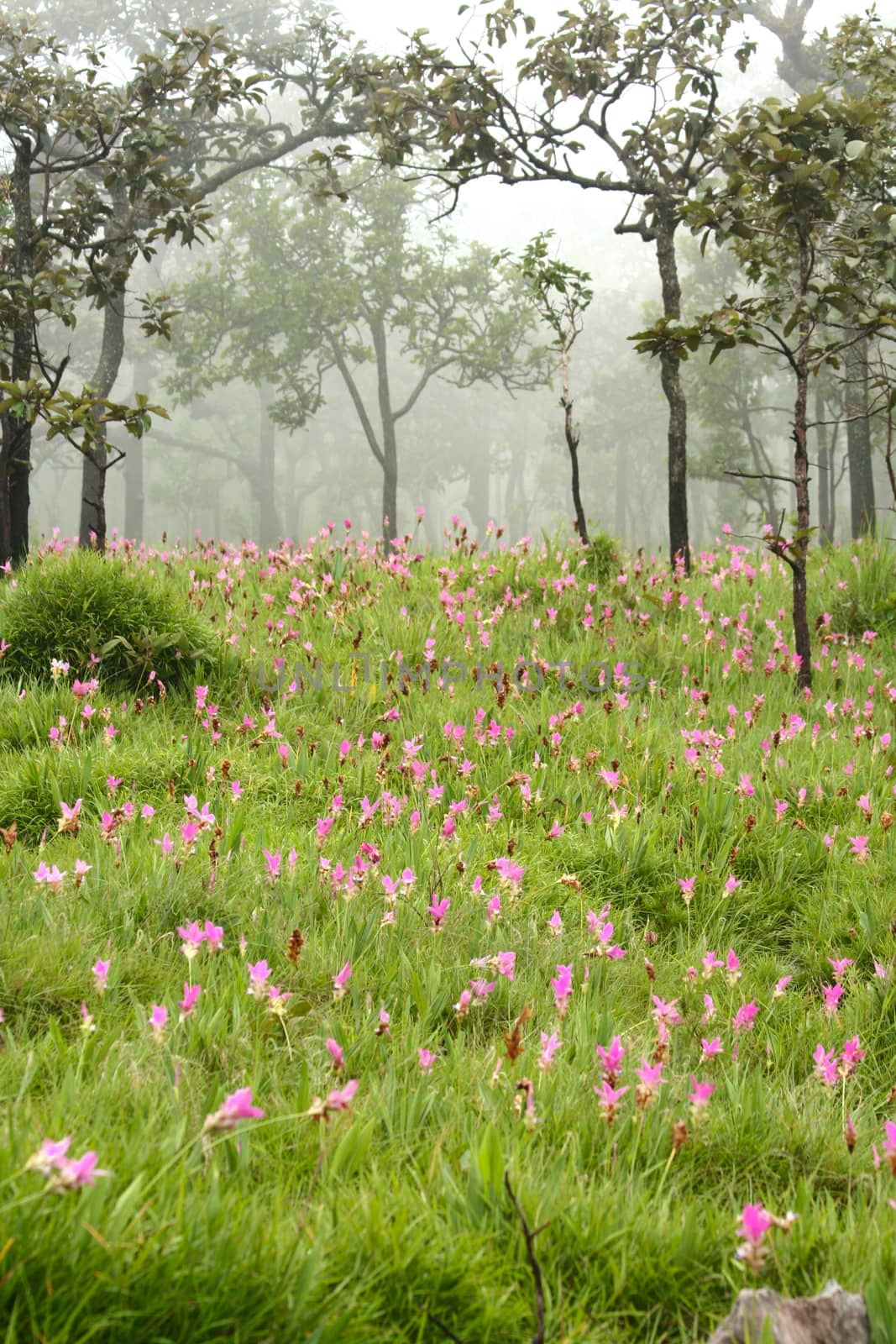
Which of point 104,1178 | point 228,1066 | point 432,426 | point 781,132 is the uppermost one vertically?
point 432,426

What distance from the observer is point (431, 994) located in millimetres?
2941

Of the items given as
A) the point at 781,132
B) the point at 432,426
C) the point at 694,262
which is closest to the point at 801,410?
the point at 781,132

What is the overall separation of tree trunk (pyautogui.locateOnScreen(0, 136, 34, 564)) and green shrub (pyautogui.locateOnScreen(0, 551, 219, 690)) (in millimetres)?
3313

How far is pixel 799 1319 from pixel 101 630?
17.3 ft

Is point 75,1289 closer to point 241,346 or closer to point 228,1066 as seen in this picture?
point 228,1066

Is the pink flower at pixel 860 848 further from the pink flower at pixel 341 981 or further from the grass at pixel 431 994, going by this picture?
the pink flower at pixel 341 981

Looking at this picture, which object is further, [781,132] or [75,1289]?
[781,132]

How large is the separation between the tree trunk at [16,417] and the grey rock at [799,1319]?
29.2 feet

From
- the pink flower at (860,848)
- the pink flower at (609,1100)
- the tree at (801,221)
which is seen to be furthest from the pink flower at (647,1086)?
the tree at (801,221)

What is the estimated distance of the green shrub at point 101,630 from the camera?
6.00 meters

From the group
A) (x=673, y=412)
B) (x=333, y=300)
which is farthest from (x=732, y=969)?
(x=333, y=300)

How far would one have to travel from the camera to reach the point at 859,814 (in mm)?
4832

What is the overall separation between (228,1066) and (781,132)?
7.04m

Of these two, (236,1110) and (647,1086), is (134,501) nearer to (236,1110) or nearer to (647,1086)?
(647,1086)
